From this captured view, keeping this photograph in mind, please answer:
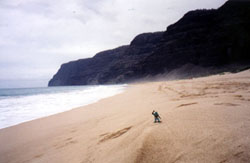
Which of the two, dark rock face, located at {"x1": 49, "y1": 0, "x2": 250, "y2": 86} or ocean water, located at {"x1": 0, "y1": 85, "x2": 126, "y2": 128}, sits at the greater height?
dark rock face, located at {"x1": 49, "y1": 0, "x2": 250, "y2": 86}

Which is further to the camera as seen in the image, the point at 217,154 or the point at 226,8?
the point at 226,8

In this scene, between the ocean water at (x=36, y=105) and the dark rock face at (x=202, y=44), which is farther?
the dark rock face at (x=202, y=44)

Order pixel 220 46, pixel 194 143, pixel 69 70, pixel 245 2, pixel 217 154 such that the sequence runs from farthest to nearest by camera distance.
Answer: pixel 69 70, pixel 220 46, pixel 245 2, pixel 194 143, pixel 217 154

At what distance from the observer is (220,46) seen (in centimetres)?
5191

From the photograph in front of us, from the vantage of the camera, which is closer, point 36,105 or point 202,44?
point 36,105

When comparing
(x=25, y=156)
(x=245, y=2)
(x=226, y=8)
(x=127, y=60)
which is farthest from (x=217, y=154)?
(x=127, y=60)

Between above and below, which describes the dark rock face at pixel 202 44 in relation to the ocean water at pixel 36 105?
above

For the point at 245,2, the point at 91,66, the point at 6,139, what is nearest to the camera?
the point at 6,139

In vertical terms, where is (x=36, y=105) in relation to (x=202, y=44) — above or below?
below

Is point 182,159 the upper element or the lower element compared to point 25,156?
upper

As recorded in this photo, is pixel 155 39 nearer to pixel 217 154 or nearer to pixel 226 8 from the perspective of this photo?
pixel 226 8

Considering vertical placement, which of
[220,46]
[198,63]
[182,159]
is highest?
[220,46]

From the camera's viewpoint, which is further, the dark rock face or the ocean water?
the dark rock face

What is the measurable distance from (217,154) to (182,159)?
1.00ft
